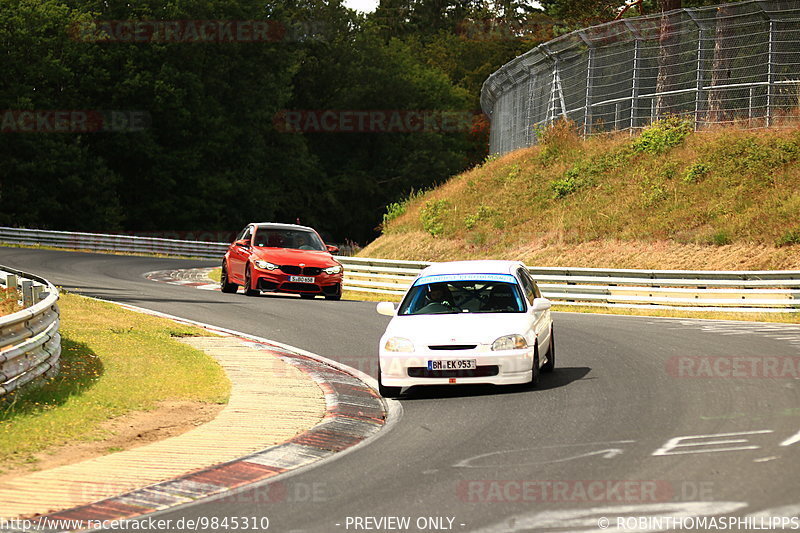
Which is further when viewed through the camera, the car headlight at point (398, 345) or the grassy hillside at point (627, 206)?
the grassy hillside at point (627, 206)

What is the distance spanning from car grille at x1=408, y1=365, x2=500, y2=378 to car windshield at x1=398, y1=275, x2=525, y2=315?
1024 mm

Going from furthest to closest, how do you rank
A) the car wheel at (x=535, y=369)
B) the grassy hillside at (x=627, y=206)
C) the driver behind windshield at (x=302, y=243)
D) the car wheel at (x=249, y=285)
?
1. the grassy hillside at (x=627, y=206)
2. the driver behind windshield at (x=302, y=243)
3. the car wheel at (x=249, y=285)
4. the car wheel at (x=535, y=369)

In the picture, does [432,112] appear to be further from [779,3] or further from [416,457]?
[416,457]

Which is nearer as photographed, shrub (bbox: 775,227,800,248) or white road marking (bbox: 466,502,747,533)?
white road marking (bbox: 466,502,747,533)

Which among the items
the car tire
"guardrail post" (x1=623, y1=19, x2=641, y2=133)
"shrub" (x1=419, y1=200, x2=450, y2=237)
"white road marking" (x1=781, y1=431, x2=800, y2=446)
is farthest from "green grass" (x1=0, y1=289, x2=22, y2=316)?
"guardrail post" (x1=623, y1=19, x2=641, y2=133)

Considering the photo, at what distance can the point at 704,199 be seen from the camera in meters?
30.4

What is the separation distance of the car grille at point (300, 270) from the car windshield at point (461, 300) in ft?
36.3

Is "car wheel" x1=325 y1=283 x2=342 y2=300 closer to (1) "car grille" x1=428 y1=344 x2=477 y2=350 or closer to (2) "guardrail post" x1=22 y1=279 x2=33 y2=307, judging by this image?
(2) "guardrail post" x1=22 y1=279 x2=33 y2=307

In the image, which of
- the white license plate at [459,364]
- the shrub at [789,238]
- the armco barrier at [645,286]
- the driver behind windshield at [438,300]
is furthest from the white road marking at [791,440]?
the shrub at [789,238]

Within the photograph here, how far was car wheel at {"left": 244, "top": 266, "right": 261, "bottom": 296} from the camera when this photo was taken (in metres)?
24.1

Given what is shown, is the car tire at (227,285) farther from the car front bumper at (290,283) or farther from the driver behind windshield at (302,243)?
the driver behind windshield at (302,243)

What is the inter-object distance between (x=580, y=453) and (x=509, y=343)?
128 inches

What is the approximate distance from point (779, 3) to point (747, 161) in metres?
4.32

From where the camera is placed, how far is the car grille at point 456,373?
11523 mm
